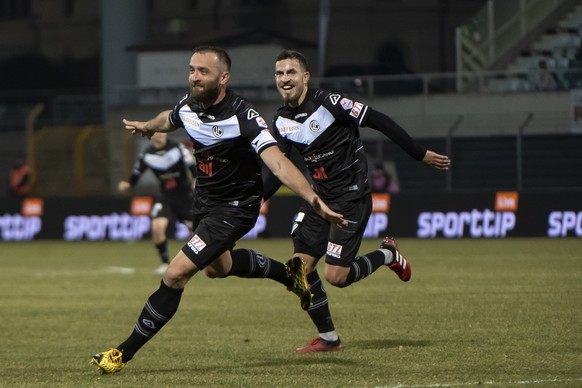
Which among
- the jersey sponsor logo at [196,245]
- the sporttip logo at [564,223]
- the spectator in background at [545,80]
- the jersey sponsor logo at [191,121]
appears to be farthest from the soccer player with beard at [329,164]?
the spectator in background at [545,80]

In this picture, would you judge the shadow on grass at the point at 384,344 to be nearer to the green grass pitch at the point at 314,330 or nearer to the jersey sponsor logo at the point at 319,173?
the green grass pitch at the point at 314,330

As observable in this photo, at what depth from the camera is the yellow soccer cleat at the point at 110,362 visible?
32.2ft

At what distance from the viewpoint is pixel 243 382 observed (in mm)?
9406

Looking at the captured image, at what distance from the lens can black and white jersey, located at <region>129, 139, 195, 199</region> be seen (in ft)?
70.3

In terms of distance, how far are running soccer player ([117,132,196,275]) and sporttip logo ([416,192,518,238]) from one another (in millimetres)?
8811

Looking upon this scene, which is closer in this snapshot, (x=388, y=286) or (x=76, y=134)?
(x=388, y=286)

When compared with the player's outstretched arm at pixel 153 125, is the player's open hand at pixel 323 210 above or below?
below

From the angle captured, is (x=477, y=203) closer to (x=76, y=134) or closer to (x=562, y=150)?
(x=562, y=150)

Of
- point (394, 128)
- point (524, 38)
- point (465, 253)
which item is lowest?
point (465, 253)

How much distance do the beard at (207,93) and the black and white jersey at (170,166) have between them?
11347mm

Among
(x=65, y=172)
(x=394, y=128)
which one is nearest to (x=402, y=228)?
(x=65, y=172)

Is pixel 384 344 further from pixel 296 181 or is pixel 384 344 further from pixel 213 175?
pixel 296 181

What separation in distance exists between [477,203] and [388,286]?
11.0m

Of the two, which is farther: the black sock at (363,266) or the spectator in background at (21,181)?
the spectator in background at (21,181)
